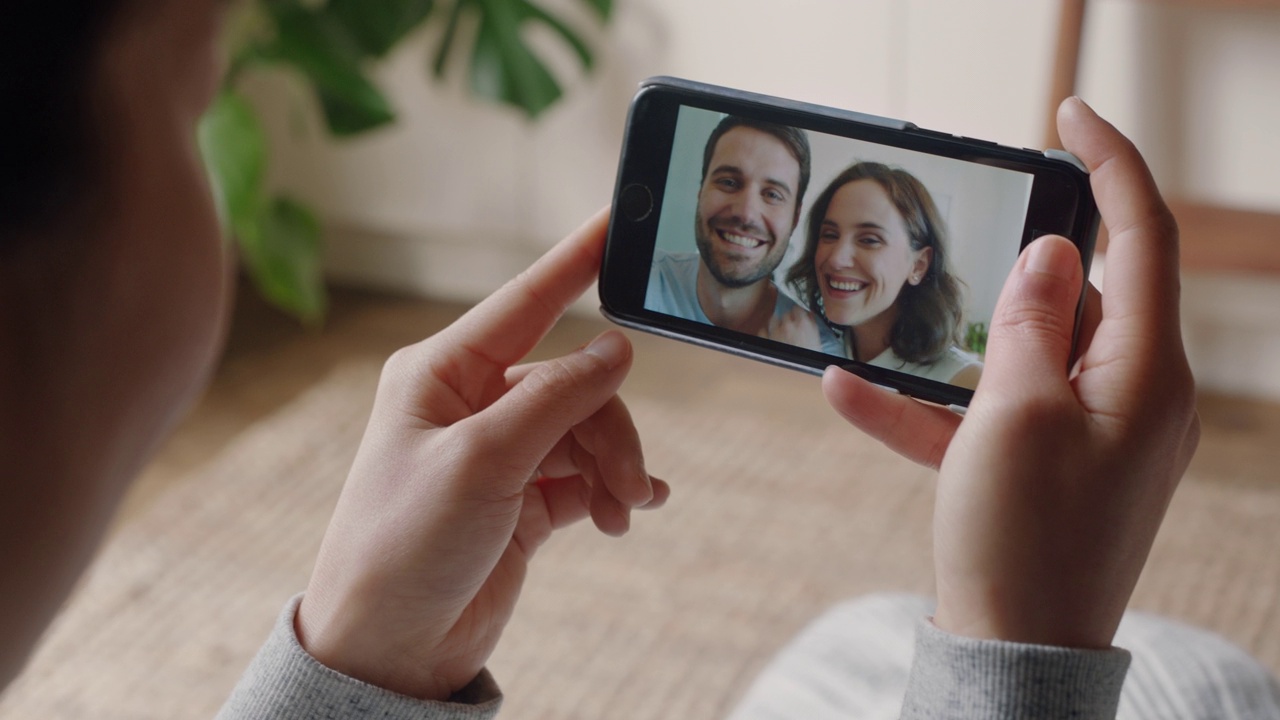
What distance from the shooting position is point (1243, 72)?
1.56 metres

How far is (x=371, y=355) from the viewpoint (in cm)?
195

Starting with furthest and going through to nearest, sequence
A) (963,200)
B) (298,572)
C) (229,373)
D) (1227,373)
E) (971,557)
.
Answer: (229,373), (1227,373), (298,572), (963,200), (971,557)

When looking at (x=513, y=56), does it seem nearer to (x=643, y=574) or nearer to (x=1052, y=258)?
(x=643, y=574)

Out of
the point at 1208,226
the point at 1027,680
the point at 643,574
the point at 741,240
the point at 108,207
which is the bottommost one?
the point at 643,574

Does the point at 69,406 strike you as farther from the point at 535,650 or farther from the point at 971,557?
the point at 535,650

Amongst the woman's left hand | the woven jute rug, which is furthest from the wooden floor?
the woman's left hand

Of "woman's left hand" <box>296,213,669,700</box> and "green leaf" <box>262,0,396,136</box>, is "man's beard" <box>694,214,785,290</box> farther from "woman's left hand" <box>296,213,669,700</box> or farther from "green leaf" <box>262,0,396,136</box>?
"green leaf" <box>262,0,396,136</box>

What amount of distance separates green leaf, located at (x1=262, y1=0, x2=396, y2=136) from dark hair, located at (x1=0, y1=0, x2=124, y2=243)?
1.57 m

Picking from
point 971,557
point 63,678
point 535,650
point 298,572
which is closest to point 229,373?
point 298,572

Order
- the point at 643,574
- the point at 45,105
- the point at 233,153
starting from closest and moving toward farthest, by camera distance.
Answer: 1. the point at 45,105
2. the point at 643,574
3. the point at 233,153

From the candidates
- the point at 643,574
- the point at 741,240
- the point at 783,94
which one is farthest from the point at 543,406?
the point at 783,94

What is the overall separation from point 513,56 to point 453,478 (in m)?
1.31

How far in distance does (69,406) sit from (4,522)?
0.08 ft

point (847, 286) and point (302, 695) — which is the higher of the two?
point (847, 286)
